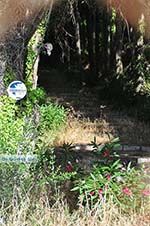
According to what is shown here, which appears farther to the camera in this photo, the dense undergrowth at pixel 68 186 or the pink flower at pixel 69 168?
the pink flower at pixel 69 168

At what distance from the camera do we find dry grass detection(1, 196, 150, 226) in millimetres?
4605

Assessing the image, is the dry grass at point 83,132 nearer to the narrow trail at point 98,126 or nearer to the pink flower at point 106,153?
the narrow trail at point 98,126

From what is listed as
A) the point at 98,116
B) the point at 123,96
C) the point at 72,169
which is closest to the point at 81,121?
the point at 98,116

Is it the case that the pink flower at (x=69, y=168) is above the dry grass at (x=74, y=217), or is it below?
above

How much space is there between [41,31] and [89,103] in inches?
287

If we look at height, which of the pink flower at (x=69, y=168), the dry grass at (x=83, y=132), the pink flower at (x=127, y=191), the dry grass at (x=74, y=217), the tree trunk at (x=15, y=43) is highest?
the tree trunk at (x=15, y=43)

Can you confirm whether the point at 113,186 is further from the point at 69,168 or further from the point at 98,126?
the point at 98,126

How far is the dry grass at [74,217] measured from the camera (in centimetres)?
461

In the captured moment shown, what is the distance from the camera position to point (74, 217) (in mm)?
4699

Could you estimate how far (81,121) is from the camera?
Answer: 41.7 ft

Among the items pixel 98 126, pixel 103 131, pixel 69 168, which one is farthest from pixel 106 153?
pixel 98 126

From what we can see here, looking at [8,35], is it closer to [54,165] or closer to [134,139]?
[54,165]

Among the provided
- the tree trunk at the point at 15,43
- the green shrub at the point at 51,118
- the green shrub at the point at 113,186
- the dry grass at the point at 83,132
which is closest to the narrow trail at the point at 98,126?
the dry grass at the point at 83,132

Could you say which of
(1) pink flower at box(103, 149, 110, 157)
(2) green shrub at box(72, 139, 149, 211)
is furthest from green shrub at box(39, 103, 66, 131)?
(2) green shrub at box(72, 139, 149, 211)
